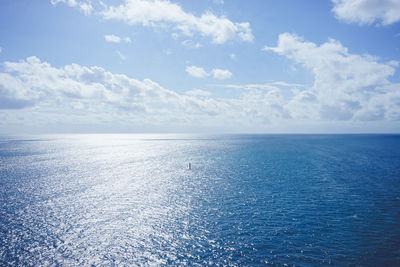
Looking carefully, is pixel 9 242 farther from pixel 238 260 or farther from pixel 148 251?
pixel 238 260

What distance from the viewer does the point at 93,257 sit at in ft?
108

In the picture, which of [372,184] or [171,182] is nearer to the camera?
[372,184]

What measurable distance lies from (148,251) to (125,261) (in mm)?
3784

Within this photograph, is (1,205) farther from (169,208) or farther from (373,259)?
(373,259)

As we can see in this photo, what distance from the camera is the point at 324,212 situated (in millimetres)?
46531

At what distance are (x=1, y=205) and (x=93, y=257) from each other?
125 ft

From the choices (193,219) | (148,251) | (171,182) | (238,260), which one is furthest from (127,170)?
(238,260)

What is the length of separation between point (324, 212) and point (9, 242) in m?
60.1

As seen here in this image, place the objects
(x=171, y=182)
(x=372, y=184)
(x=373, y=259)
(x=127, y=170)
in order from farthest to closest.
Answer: (x=127, y=170), (x=171, y=182), (x=372, y=184), (x=373, y=259)

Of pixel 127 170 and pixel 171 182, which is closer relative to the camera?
pixel 171 182

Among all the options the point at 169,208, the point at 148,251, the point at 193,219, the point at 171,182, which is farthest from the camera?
the point at 171,182

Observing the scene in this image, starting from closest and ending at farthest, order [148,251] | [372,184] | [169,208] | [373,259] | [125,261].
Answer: [373,259]
[125,261]
[148,251]
[169,208]
[372,184]

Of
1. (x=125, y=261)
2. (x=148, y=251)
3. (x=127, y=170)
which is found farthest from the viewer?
(x=127, y=170)

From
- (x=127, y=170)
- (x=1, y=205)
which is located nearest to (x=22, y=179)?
(x=1, y=205)
